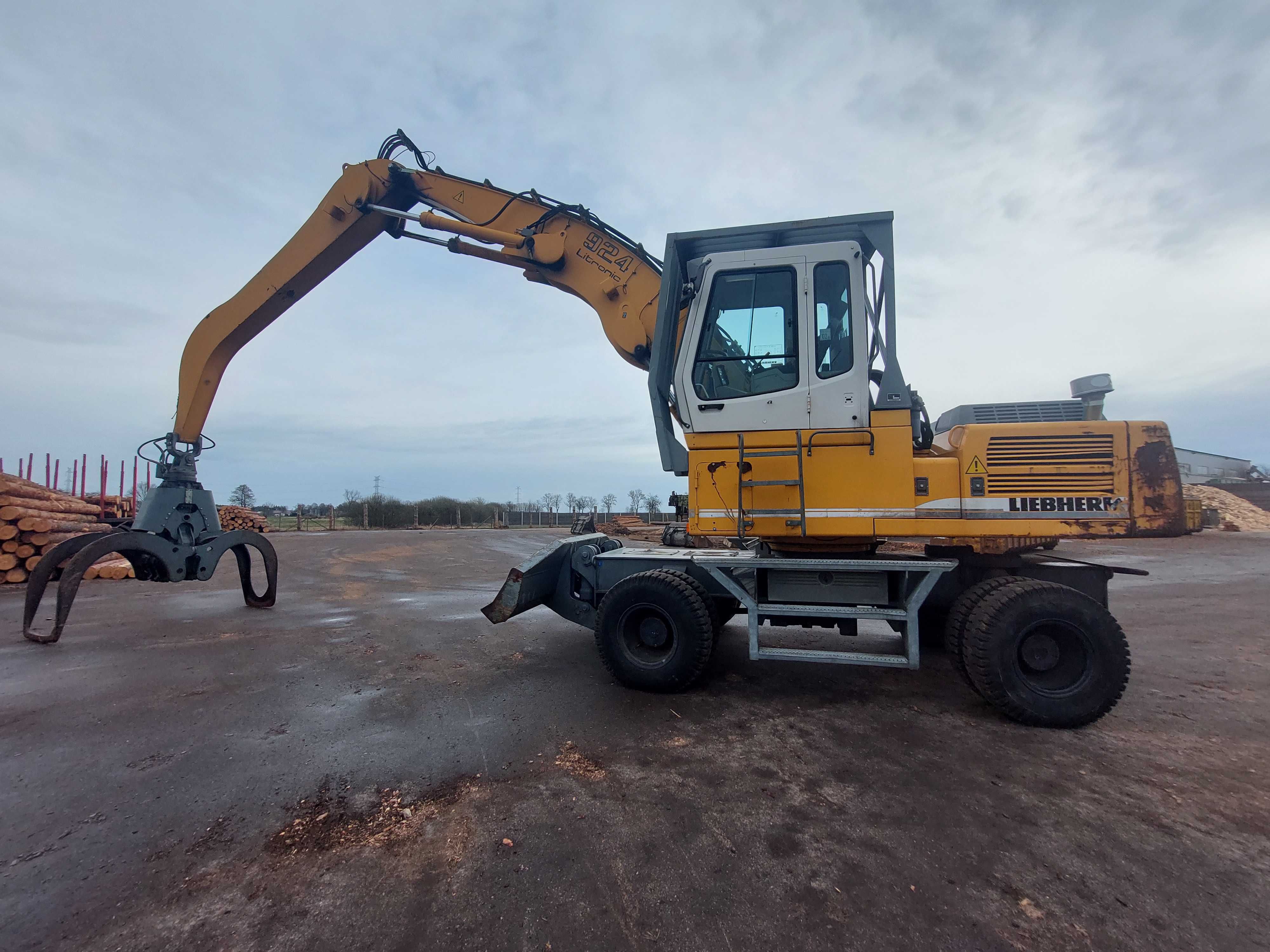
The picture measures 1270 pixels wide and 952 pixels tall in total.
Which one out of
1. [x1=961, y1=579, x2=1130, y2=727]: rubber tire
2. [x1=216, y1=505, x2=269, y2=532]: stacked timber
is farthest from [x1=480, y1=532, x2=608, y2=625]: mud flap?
[x1=216, y1=505, x2=269, y2=532]: stacked timber

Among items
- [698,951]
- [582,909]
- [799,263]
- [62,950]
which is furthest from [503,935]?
[799,263]

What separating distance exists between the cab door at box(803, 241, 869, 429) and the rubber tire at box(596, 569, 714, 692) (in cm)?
177

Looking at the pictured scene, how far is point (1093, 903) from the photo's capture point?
2.18 meters

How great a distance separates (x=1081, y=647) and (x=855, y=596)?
1572 mm

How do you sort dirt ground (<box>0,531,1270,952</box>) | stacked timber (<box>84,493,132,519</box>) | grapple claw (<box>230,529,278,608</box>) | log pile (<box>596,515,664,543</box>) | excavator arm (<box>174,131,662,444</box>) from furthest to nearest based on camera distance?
1. log pile (<box>596,515,664,543</box>)
2. stacked timber (<box>84,493,132,519</box>)
3. grapple claw (<box>230,529,278,608</box>)
4. excavator arm (<box>174,131,662,444</box>)
5. dirt ground (<box>0,531,1270,952</box>)

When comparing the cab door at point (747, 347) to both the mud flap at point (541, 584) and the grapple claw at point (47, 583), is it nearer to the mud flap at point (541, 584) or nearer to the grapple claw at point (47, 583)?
the mud flap at point (541, 584)

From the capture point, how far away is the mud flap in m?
5.02

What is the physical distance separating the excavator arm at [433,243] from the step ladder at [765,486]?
1.87 metres

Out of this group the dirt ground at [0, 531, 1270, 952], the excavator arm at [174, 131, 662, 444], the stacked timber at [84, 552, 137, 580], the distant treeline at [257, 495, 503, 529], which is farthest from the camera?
the distant treeline at [257, 495, 503, 529]

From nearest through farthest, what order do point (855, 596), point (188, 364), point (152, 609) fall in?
1. point (855, 596)
2. point (188, 364)
3. point (152, 609)

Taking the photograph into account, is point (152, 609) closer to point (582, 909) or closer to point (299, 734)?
point (299, 734)

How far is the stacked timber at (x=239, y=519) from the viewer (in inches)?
971

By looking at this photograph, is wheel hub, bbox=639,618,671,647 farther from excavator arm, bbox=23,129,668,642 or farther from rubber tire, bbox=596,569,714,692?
excavator arm, bbox=23,129,668,642

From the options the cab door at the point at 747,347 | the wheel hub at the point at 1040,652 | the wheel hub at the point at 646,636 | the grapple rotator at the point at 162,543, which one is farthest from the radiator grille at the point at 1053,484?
the grapple rotator at the point at 162,543
